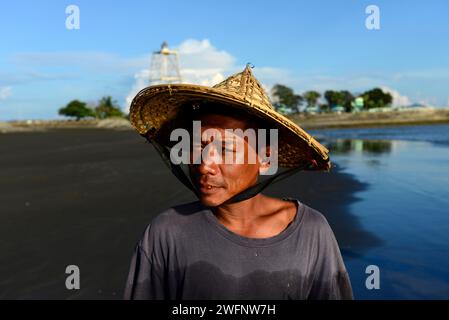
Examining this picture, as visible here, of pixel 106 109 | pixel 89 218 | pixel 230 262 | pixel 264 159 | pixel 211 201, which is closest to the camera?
pixel 230 262

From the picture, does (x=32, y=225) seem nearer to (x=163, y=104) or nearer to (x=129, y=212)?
(x=129, y=212)

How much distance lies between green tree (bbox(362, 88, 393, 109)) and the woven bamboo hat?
124 m

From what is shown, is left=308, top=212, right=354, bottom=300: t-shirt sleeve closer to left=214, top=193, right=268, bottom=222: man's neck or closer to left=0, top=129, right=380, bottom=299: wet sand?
left=214, top=193, right=268, bottom=222: man's neck

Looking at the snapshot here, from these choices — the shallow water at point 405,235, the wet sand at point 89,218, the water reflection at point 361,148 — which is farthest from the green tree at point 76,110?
the shallow water at point 405,235

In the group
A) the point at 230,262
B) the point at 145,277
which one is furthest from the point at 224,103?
the point at 145,277

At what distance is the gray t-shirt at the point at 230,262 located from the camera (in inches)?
58.0

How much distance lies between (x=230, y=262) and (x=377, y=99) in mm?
126171

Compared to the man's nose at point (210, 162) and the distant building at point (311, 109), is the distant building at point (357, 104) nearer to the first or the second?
the distant building at point (311, 109)

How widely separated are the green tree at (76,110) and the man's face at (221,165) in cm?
10483

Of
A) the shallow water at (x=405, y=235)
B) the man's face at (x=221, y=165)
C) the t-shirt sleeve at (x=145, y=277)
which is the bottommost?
the shallow water at (x=405, y=235)

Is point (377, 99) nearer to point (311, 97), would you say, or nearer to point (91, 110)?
point (311, 97)

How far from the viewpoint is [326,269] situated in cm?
153

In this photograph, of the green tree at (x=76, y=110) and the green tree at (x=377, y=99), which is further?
the green tree at (x=377, y=99)

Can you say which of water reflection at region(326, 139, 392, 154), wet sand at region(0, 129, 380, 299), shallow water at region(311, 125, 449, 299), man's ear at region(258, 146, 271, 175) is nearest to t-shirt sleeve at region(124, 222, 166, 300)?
man's ear at region(258, 146, 271, 175)
